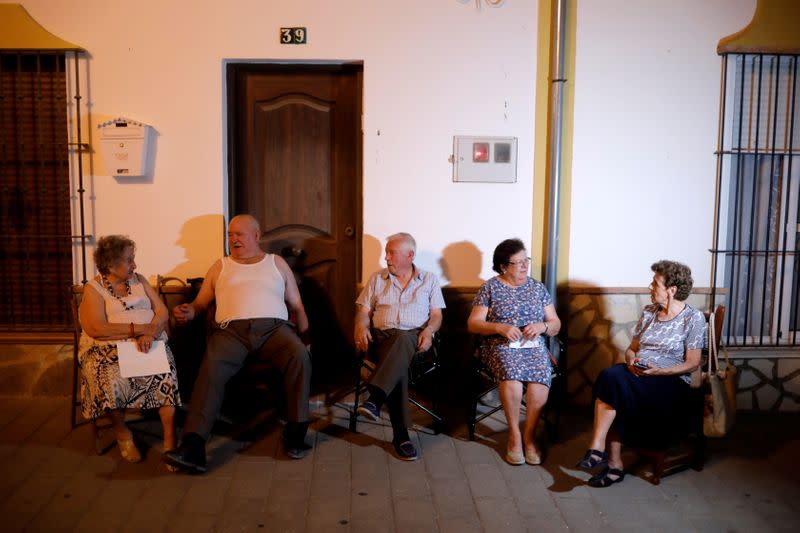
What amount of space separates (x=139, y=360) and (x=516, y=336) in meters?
2.01

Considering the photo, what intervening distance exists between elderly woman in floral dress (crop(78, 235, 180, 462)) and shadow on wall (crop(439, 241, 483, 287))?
1801 millimetres

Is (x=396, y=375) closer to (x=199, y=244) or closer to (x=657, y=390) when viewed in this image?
(x=657, y=390)

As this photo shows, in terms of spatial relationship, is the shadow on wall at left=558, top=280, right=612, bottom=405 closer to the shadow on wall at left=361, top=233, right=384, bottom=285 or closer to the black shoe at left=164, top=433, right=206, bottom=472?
the shadow on wall at left=361, top=233, right=384, bottom=285

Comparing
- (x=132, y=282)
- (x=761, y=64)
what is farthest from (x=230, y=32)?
(x=761, y=64)

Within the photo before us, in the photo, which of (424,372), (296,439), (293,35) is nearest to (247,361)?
(296,439)

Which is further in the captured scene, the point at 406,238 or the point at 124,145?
the point at 124,145

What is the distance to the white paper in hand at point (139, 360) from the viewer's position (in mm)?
3643

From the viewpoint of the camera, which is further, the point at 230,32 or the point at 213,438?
the point at 230,32

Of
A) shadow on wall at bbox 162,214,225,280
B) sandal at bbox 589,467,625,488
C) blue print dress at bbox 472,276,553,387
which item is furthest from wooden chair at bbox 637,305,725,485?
shadow on wall at bbox 162,214,225,280

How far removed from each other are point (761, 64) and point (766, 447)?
2359 mm

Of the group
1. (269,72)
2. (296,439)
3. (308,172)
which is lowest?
(296,439)

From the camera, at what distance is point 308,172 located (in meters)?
4.62

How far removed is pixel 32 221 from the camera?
4.53 m

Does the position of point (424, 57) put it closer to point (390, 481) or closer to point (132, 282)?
point (132, 282)
